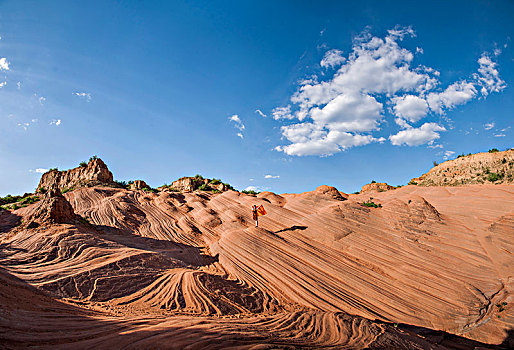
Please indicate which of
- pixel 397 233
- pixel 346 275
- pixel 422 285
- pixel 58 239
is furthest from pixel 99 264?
pixel 397 233

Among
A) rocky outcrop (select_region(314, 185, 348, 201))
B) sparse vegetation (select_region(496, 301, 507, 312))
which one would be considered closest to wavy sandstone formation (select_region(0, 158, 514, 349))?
sparse vegetation (select_region(496, 301, 507, 312))

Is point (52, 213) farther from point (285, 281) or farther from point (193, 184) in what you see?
point (193, 184)

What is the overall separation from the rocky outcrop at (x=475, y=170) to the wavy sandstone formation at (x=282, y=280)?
14.7 metres

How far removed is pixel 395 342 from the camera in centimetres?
787

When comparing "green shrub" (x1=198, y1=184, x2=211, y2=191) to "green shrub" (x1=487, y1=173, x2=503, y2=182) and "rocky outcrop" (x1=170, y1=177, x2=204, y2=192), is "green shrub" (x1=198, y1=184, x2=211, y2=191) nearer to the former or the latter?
"rocky outcrop" (x1=170, y1=177, x2=204, y2=192)

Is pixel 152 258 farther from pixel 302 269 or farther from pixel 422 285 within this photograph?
pixel 422 285

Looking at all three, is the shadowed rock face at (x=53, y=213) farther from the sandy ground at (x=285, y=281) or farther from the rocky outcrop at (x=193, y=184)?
the rocky outcrop at (x=193, y=184)

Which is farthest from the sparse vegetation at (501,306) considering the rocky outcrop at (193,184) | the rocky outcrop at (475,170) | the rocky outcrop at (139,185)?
the rocky outcrop at (139,185)

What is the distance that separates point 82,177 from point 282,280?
34.8m

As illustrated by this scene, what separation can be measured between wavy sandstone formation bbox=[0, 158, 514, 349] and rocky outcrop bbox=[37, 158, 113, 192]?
1558 centimetres

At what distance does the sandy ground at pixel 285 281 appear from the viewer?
6883mm

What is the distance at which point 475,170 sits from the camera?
32.7 metres

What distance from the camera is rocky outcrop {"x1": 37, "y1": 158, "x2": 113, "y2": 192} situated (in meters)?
34.5

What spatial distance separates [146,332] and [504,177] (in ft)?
127
